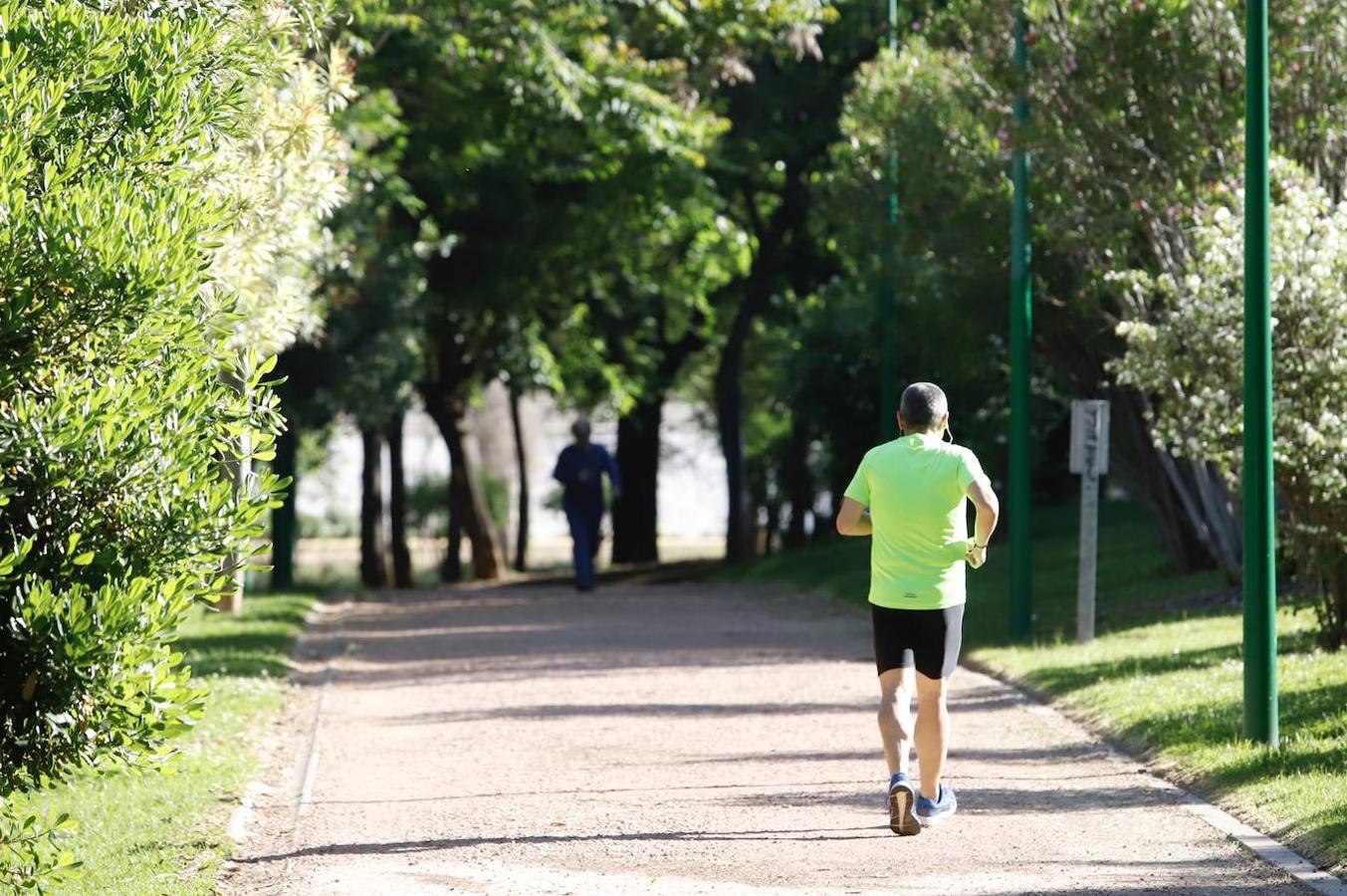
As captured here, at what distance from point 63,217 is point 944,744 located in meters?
4.13

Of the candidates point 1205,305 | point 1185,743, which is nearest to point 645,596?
point 1205,305

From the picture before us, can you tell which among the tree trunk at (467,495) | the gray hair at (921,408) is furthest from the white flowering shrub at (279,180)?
the tree trunk at (467,495)

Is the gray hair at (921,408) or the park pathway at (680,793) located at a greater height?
the gray hair at (921,408)

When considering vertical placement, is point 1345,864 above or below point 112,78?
below

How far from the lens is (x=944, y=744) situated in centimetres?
824

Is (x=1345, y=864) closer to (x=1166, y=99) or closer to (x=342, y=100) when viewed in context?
(x=342, y=100)

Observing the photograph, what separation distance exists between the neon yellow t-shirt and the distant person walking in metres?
14.8

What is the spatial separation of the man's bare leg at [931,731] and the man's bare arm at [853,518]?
635mm

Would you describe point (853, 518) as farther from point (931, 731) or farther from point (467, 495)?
point (467, 495)

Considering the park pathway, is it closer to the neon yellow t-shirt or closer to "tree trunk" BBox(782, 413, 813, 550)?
the neon yellow t-shirt

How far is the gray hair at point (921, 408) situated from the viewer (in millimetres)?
8148

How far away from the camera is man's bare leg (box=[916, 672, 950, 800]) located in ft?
26.9

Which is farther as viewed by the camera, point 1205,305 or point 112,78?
point 1205,305

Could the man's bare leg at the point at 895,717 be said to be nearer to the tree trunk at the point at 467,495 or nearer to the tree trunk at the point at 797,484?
the tree trunk at the point at 797,484
